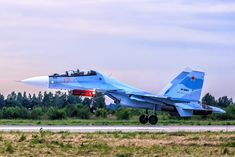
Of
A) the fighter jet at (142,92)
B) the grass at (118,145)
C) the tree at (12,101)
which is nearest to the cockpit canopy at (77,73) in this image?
the fighter jet at (142,92)

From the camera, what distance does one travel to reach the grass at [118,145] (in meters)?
23.5

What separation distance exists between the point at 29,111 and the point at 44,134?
33.5 m

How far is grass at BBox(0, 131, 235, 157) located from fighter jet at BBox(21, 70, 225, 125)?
1624 centimetres

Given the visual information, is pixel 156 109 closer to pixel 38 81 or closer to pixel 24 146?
pixel 38 81

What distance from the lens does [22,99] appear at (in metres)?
93.7

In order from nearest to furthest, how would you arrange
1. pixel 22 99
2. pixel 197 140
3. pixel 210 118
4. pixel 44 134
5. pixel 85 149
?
pixel 85 149 < pixel 197 140 < pixel 44 134 < pixel 210 118 < pixel 22 99

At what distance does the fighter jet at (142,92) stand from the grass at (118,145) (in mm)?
16237

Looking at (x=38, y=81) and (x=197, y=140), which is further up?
(x=38, y=81)

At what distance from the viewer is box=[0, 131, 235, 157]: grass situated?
23469 millimetres

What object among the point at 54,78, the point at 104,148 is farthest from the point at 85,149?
the point at 54,78

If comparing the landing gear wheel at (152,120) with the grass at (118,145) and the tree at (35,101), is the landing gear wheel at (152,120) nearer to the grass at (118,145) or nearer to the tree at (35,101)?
the grass at (118,145)

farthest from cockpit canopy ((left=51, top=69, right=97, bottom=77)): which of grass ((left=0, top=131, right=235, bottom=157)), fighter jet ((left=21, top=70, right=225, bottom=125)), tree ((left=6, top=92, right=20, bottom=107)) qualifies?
tree ((left=6, top=92, right=20, bottom=107))

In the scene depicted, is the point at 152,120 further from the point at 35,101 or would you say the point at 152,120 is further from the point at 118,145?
the point at 35,101

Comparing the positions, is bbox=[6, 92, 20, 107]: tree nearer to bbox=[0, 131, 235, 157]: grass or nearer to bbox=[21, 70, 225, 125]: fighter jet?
bbox=[21, 70, 225, 125]: fighter jet
